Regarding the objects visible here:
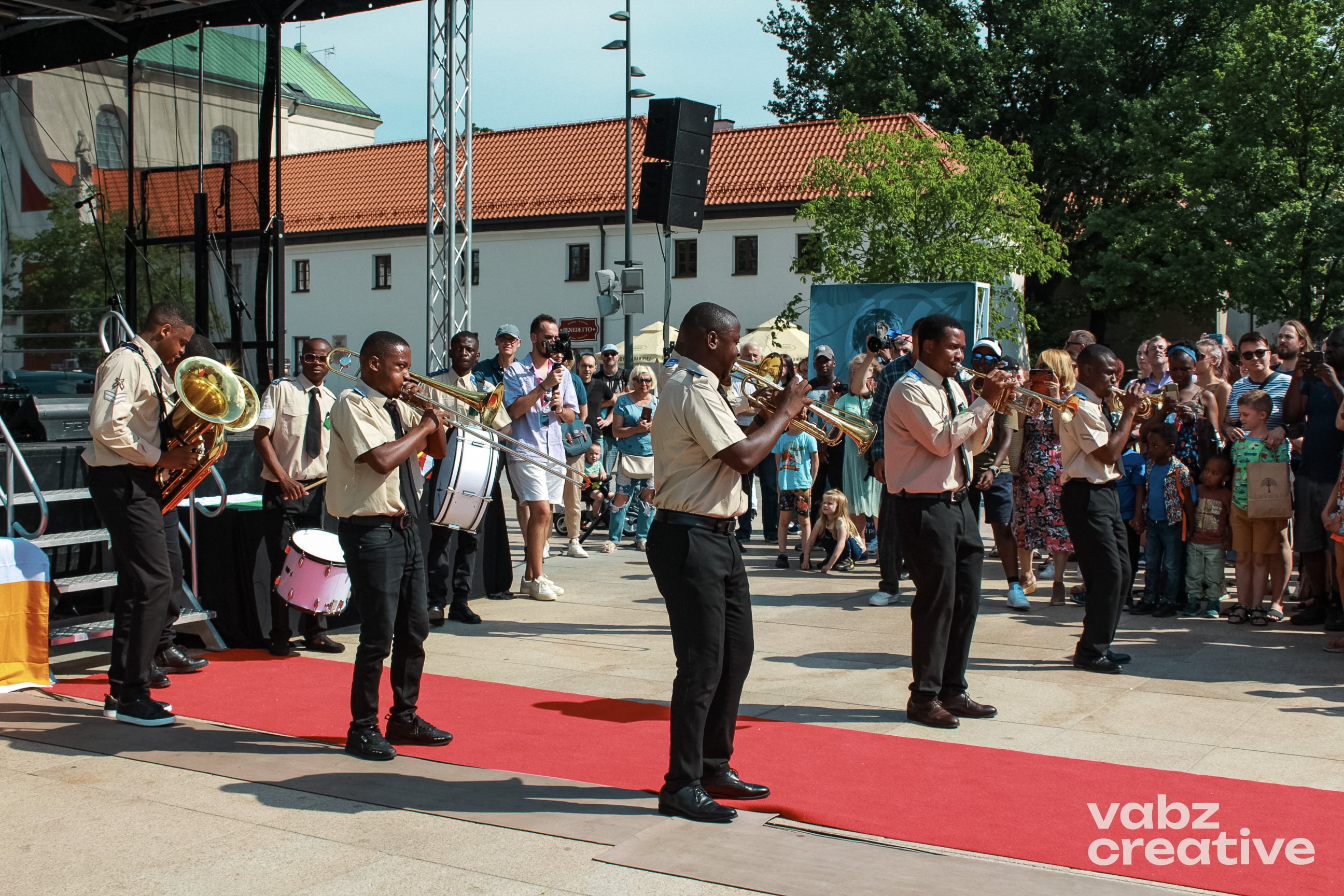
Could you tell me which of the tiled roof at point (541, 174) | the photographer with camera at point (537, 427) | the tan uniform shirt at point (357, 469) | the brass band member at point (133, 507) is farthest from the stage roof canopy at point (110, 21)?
the tiled roof at point (541, 174)

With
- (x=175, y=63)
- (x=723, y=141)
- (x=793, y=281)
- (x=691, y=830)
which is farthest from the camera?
(x=723, y=141)

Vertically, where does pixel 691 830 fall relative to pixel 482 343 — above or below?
below

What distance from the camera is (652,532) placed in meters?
5.02

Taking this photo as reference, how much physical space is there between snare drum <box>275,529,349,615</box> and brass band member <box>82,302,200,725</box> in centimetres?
108

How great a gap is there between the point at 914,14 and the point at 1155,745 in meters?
→ 36.3

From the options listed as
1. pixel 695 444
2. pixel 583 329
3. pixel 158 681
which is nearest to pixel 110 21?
pixel 158 681

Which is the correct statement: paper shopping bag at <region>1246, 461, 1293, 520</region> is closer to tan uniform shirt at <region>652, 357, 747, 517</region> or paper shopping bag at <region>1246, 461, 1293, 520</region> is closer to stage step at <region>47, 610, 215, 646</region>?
tan uniform shirt at <region>652, 357, 747, 517</region>

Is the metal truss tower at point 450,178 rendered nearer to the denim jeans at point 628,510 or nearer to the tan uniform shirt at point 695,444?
the denim jeans at point 628,510

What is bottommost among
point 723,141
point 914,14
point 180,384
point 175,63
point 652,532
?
point 652,532

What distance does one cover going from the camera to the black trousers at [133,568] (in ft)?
20.7

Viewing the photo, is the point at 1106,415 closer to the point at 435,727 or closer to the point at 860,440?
the point at 860,440

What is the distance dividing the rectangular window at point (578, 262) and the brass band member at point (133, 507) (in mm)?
33501

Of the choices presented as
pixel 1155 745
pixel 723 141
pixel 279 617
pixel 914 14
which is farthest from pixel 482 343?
pixel 1155 745

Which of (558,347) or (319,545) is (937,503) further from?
(558,347)
